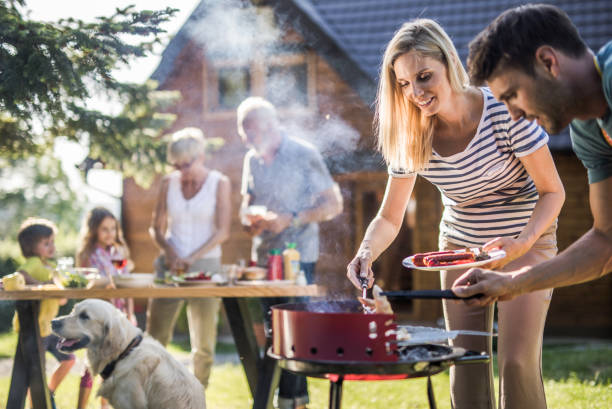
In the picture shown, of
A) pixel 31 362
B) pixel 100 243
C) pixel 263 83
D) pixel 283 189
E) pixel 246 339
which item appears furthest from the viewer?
pixel 263 83

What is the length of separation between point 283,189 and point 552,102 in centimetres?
266

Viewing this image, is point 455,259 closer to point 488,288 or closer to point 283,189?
point 488,288

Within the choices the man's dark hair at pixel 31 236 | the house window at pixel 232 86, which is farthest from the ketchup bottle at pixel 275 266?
the house window at pixel 232 86

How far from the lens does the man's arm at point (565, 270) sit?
208cm

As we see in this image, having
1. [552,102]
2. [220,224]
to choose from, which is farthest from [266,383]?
[552,102]

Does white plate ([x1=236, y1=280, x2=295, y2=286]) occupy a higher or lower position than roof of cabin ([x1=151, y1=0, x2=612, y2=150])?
lower

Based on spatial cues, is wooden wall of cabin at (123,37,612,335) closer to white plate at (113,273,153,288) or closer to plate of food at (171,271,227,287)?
plate of food at (171,271,227,287)

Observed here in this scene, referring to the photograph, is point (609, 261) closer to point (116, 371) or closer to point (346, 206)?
point (116, 371)

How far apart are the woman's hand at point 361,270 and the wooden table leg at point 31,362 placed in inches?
79.4

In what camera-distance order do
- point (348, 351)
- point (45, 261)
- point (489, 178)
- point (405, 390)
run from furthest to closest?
point (405, 390) < point (45, 261) < point (489, 178) < point (348, 351)

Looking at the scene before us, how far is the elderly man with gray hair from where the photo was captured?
429 centimetres

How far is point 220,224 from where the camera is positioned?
470 cm

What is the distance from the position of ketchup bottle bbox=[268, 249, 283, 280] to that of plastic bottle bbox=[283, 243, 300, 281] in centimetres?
3

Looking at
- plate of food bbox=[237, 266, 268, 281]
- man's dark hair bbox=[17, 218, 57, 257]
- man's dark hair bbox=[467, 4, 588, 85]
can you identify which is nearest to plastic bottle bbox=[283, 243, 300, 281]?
plate of food bbox=[237, 266, 268, 281]
